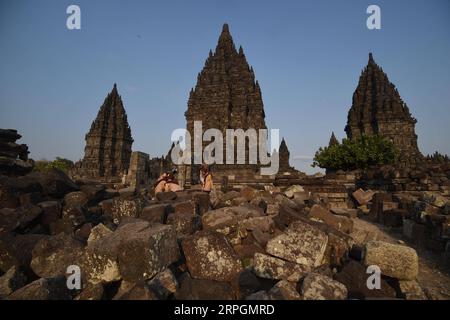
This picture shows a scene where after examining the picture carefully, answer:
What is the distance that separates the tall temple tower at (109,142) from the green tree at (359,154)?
27.4m

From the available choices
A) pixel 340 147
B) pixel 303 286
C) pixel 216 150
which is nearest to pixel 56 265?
pixel 303 286

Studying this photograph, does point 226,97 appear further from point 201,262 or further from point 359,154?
point 201,262

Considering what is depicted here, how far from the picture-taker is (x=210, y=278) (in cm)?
235

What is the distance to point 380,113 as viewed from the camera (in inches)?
1111

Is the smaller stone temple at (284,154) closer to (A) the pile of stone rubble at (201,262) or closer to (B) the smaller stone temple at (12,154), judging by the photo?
(B) the smaller stone temple at (12,154)

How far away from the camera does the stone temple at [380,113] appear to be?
27.6 m

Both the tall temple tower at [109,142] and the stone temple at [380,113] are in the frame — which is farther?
the tall temple tower at [109,142]

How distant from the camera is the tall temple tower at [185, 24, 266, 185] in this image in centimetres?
2508

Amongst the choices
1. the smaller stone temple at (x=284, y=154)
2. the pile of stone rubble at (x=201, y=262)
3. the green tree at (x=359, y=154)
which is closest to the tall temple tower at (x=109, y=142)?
the smaller stone temple at (x=284, y=154)

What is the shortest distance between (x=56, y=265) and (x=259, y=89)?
26.3 m

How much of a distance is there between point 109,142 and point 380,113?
36.3m

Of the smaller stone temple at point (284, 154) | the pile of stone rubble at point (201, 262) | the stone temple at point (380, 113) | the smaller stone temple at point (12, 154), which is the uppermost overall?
the stone temple at point (380, 113)

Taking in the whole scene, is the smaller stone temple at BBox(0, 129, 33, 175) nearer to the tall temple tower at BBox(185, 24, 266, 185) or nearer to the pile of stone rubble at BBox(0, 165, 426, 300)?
the pile of stone rubble at BBox(0, 165, 426, 300)
